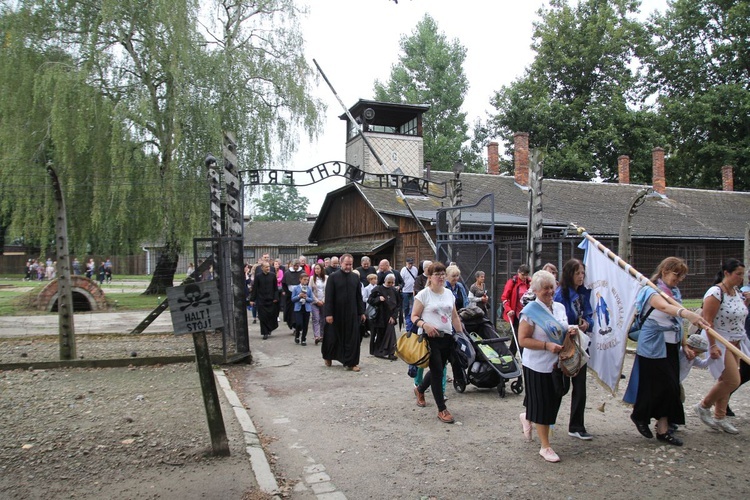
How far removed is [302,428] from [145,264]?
14787mm

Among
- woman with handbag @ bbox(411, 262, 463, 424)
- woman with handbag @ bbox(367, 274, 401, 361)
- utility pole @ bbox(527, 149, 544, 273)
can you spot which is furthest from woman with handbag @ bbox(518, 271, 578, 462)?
utility pole @ bbox(527, 149, 544, 273)

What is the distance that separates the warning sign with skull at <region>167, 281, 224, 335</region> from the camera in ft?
17.6

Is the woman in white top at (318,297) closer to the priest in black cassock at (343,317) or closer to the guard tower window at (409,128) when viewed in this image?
the priest in black cassock at (343,317)

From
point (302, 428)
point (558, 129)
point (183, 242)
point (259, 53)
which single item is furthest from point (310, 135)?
point (558, 129)

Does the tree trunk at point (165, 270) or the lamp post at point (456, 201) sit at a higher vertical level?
the lamp post at point (456, 201)

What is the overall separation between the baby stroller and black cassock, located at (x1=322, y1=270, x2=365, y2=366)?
2336mm

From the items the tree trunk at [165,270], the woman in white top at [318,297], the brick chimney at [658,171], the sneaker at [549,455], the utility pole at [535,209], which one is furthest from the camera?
the brick chimney at [658,171]

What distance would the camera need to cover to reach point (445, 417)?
6555 mm

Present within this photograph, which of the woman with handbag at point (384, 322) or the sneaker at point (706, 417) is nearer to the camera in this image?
the sneaker at point (706, 417)

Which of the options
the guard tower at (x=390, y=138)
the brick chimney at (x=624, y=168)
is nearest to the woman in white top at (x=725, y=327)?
the guard tower at (x=390, y=138)

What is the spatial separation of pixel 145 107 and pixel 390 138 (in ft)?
49.7

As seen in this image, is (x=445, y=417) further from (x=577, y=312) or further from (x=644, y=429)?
(x=644, y=429)

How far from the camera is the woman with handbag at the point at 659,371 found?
5.53 meters

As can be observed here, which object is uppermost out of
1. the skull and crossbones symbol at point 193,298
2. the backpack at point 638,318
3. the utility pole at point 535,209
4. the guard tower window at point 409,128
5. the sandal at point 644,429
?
the guard tower window at point 409,128
